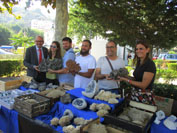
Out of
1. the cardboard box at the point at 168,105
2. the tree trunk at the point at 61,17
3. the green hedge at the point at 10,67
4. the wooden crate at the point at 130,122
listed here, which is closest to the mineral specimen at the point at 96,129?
the wooden crate at the point at 130,122

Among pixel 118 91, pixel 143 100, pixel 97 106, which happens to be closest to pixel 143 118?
pixel 143 100

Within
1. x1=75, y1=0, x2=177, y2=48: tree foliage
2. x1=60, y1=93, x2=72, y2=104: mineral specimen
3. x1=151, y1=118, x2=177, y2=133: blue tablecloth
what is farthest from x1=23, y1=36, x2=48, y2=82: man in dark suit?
x1=151, y1=118, x2=177, y2=133: blue tablecloth

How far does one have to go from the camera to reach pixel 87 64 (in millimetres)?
2754

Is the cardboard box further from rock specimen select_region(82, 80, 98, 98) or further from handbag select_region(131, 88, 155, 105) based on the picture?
rock specimen select_region(82, 80, 98, 98)

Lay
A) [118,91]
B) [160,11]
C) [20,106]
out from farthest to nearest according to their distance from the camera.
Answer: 1. [160,11]
2. [118,91]
3. [20,106]

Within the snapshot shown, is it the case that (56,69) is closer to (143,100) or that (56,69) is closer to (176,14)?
(143,100)

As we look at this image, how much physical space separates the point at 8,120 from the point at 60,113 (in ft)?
3.12

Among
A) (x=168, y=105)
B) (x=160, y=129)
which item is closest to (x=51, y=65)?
(x=160, y=129)

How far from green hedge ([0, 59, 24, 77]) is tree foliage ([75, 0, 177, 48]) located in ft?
17.0

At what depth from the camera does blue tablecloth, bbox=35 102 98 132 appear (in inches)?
73.5

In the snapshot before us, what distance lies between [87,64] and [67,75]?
0.65m

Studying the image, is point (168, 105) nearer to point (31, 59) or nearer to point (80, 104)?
point (80, 104)

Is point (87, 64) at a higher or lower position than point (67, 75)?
higher

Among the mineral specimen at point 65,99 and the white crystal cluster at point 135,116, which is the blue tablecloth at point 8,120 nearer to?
the mineral specimen at point 65,99
